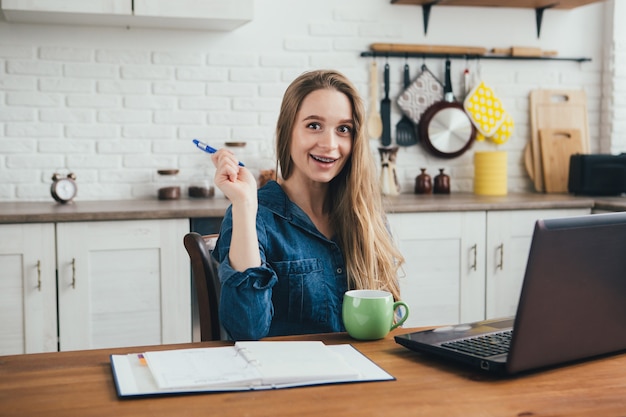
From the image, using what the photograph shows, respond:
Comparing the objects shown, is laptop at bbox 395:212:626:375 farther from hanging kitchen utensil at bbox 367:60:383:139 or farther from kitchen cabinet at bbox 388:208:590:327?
hanging kitchen utensil at bbox 367:60:383:139

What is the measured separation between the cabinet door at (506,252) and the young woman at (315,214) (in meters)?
1.63

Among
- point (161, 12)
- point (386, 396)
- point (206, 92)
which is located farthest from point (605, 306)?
point (206, 92)

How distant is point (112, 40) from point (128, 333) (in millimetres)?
1473

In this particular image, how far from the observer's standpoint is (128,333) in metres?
3.14

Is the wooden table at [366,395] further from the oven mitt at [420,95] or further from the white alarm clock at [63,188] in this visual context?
the oven mitt at [420,95]

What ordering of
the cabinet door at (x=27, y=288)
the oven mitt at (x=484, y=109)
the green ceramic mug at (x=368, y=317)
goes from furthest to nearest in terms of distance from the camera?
the oven mitt at (x=484, y=109) < the cabinet door at (x=27, y=288) < the green ceramic mug at (x=368, y=317)

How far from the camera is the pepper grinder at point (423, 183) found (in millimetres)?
4047

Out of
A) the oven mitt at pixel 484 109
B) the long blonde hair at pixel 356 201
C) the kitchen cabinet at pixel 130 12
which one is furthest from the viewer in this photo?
the oven mitt at pixel 484 109

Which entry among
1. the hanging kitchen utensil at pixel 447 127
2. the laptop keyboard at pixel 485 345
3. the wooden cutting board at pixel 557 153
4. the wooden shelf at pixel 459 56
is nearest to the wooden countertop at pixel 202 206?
the wooden cutting board at pixel 557 153

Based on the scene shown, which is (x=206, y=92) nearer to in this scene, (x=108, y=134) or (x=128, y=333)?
(x=108, y=134)

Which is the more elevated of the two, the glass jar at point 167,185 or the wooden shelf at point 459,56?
the wooden shelf at point 459,56

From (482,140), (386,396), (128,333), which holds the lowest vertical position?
(128,333)

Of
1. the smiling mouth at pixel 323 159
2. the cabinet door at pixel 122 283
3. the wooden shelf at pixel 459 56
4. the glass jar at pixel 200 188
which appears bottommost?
the cabinet door at pixel 122 283

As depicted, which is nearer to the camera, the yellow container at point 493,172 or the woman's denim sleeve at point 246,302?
the woman's denim sleeve at point 246,302
